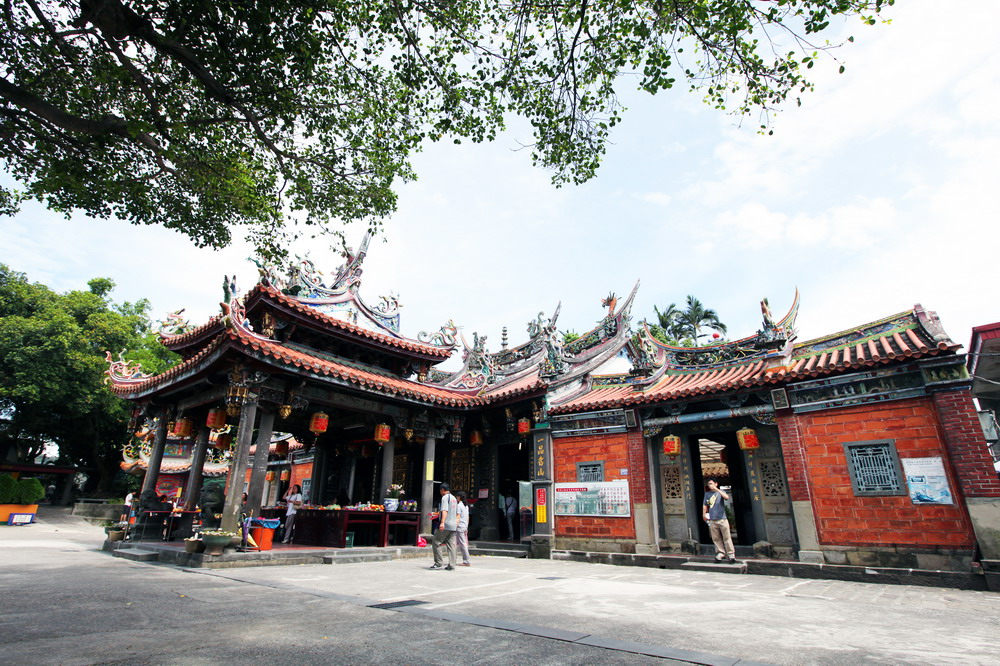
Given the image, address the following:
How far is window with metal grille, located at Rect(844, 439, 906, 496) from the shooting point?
879 centimetres

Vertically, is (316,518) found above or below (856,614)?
above

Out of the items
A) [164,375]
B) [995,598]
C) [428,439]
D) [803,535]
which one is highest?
[164,375]

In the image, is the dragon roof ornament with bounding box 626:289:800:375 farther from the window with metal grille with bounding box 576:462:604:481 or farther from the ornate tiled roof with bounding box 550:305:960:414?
the window with metal grille with bounding box 576:462:604:481

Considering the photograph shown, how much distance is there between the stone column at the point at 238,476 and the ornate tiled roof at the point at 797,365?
22.7ft

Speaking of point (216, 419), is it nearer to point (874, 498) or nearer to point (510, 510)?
point (510, 510)

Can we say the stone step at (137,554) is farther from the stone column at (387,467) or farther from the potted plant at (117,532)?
the stone column at (387,467)

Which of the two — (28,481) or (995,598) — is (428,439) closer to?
(995,598)

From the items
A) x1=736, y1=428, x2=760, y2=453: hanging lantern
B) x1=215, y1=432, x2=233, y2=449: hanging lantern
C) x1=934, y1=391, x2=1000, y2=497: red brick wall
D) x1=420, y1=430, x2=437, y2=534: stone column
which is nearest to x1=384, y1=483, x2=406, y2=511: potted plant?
x1=420, y1=430, x2=437, y2=534: stone column

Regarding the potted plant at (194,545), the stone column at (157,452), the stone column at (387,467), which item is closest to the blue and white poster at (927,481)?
the stone column at (387,467)

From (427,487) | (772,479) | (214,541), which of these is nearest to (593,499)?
(772,479)

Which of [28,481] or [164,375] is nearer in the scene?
[164,375]

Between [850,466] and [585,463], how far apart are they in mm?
5413

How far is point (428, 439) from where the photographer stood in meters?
13.1

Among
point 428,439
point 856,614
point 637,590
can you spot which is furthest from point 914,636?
point 428,439
